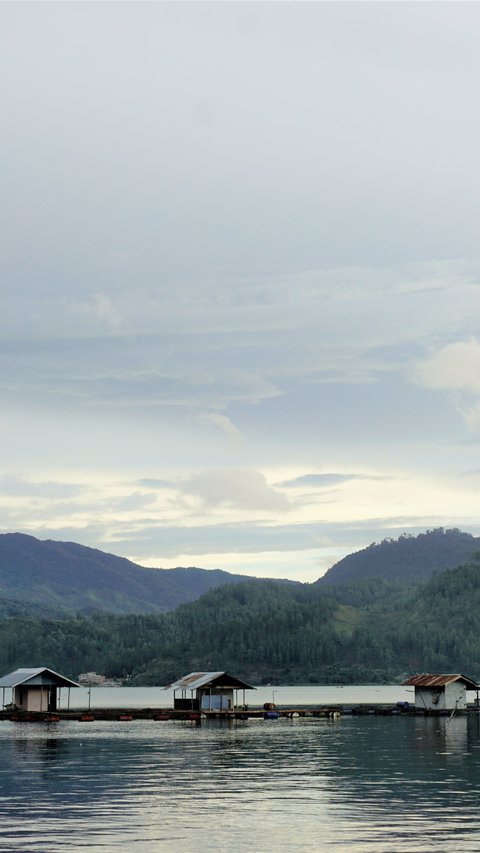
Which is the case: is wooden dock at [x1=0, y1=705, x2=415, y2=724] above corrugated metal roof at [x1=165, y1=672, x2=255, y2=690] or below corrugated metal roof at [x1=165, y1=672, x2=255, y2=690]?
below

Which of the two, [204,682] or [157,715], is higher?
[204,682]

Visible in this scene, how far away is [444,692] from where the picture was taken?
177875 millimetres

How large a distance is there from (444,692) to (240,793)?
11616 centimetres

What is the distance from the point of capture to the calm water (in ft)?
168

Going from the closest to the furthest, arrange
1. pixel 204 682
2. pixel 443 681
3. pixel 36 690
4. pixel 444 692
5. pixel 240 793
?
pixel 240 793
pixel 204 682
pixel 36 690
pixel 443 681
pixel 444 692

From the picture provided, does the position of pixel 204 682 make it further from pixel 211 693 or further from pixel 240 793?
pixel 240 793

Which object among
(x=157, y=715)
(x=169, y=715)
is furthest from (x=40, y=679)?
(x=169, y=715)

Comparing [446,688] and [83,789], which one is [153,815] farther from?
[446,688]

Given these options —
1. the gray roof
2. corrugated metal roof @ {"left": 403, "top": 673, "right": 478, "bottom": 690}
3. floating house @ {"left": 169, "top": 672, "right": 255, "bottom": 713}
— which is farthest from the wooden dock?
corrugated metal roof @ {"left": 403, "top": 673, "right": 478, "bottom": 690}

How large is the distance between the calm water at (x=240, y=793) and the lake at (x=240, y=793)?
10 cm

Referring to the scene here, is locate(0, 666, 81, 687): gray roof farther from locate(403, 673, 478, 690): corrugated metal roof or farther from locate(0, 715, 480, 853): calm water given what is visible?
locate(403, 673, 478, 690): corrugated metal roof

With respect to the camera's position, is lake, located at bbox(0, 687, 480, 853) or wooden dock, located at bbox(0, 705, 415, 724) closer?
lake, located at bbox(0, 687, 480, 853)

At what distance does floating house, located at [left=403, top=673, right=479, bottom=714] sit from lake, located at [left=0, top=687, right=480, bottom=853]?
52711 millimetres

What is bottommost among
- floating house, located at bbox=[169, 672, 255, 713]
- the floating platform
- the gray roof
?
the floating platform
